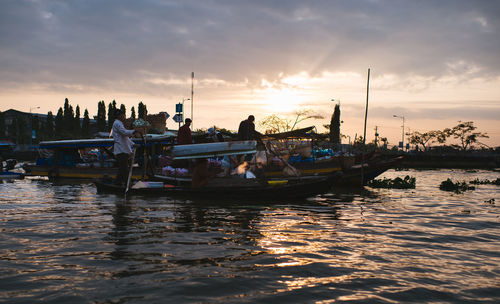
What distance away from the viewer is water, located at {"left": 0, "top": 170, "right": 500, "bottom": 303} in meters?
3.43

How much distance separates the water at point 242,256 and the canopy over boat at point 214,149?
6.99 feet

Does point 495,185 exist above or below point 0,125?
below

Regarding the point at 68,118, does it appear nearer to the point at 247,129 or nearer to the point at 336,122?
the point at 336,122

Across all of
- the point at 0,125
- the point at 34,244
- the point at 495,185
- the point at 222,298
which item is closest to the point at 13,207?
the point at 34,244

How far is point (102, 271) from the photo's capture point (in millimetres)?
3924

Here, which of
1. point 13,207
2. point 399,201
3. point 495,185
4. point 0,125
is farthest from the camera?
point 0,125

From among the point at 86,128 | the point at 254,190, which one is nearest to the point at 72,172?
the point at 254,190

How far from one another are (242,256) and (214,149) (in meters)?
5.73

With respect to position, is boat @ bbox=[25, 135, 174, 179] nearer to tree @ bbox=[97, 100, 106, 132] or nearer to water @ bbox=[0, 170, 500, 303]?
water @ bbox=[0, 170, 500, 303]

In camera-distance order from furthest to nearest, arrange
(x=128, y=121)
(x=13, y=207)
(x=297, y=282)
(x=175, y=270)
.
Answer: (x=128, y=121)
(x=13, y=207)
(x=175, y=270)
(x=297, y=282)

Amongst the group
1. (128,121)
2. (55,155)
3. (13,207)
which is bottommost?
(13,207)

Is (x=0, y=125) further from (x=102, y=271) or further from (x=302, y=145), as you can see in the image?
(x=102, y=271)

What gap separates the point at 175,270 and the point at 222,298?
0.96 m

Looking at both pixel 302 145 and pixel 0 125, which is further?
pixel 0 125
